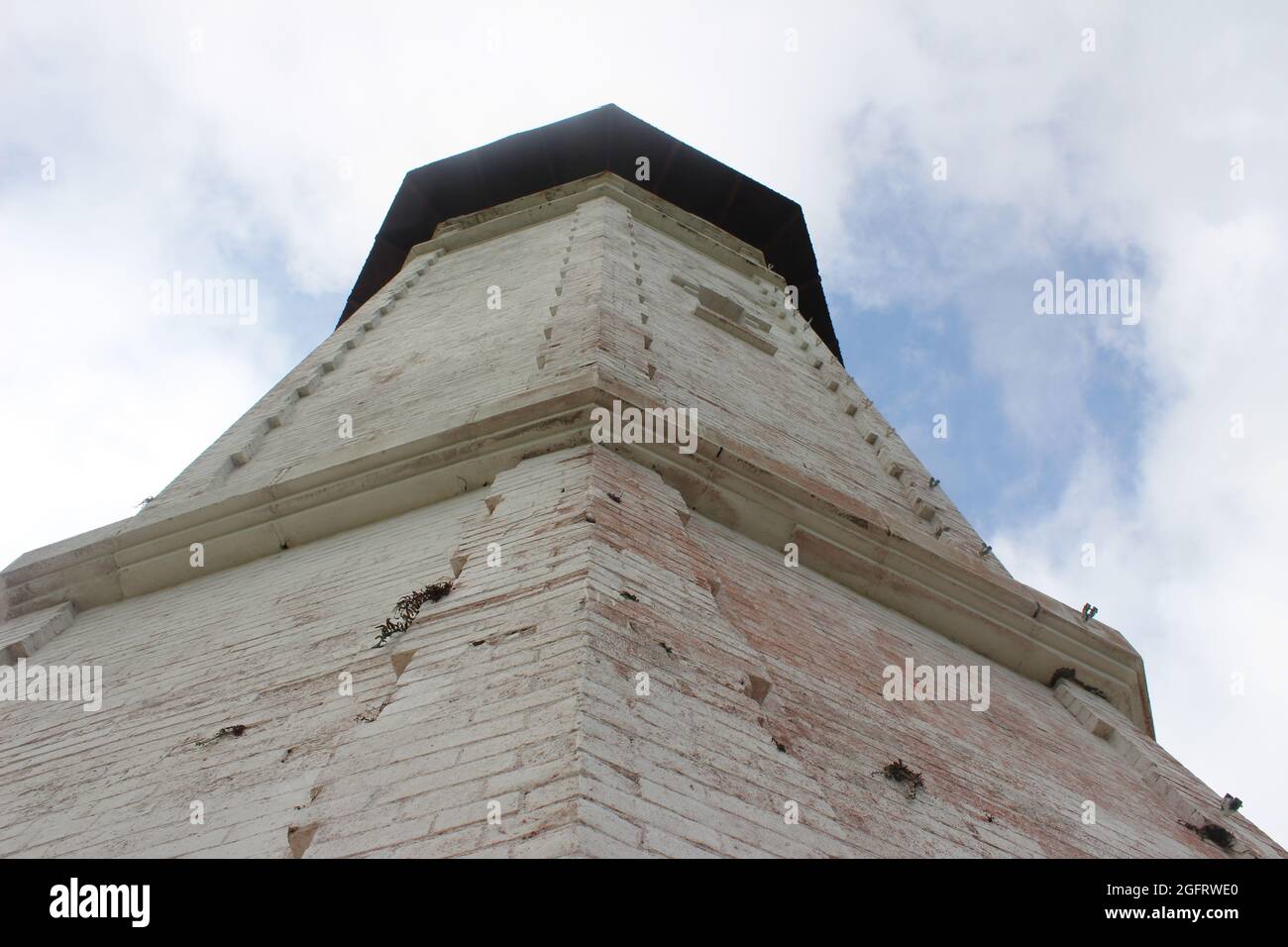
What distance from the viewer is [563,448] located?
4965 mm

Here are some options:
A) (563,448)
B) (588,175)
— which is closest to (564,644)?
(563,448)

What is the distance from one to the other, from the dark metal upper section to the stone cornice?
10.3 metres

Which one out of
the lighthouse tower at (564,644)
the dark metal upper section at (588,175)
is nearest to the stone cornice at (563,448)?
the lighthouse tower at (564,644)

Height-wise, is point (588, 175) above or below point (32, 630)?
above

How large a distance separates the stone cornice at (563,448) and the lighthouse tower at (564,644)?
0.7 inches

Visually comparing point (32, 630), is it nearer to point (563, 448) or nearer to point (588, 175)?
point (563, 448)

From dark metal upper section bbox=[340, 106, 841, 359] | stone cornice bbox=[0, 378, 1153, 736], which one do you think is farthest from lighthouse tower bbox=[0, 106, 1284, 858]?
dark metal upper section bbox=[340, 106, 841, 359]

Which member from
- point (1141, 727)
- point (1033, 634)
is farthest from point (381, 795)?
point (1141, 727)

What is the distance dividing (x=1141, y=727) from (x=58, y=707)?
513 cm

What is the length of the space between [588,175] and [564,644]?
13049 mm

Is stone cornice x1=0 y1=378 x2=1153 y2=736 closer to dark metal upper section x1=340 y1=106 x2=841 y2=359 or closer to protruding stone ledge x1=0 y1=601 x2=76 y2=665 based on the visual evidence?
protruding stone ledge x1=0 y1=601 x2=76 y2=665

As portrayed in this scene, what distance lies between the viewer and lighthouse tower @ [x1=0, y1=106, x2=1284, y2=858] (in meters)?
2.72

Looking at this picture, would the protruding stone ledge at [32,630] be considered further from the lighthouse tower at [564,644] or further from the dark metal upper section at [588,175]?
the dark metal upper section at [588,175]

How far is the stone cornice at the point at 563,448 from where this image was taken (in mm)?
5219
